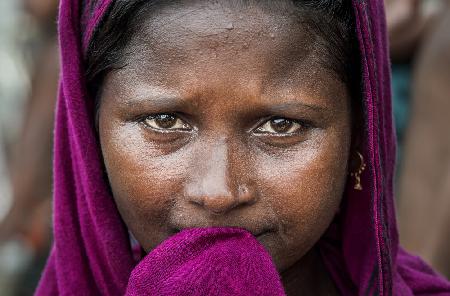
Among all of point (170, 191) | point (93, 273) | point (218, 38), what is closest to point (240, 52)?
point (218, 38)

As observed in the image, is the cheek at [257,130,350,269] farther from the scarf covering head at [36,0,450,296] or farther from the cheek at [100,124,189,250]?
the cheek at [100,124,189,250]

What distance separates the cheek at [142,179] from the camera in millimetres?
1632

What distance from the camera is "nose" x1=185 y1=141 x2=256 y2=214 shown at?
155 centimetres

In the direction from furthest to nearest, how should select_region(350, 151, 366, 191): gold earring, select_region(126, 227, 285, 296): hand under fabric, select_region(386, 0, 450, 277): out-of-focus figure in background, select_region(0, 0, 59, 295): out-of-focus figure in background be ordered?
select_region(0, 0, 59, 295): out-of-focus figure in background, select_region(386, 0, 450, 277): out-of-focus figure in background, select_region(350, 151, 366, 191): gold earring, select_region(126, 227, 285, 296): hand under fabric

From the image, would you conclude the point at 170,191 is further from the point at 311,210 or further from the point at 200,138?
the point at 311,210

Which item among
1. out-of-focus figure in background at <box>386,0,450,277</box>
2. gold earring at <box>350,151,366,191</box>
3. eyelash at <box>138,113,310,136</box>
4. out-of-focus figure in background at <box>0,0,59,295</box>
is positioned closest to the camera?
eyelash at <box>138,113,310,136</box>

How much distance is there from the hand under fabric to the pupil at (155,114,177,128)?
0.23m

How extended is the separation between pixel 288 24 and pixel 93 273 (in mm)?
840

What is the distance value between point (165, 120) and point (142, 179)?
14 cm

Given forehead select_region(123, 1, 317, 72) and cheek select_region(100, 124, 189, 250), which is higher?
forehead select_region(123, 1, 317, 72)

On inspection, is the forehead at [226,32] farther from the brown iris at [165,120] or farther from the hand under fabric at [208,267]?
the hand under fabric at [208,267]

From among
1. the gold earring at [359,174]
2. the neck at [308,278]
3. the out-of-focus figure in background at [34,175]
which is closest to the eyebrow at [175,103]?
the gold earring at [359,174]

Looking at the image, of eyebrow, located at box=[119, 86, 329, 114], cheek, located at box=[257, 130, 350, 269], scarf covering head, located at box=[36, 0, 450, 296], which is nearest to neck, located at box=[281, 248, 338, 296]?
scarf covering head, located at box=[36, 0, 450, 296]

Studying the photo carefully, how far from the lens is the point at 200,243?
1.57m
